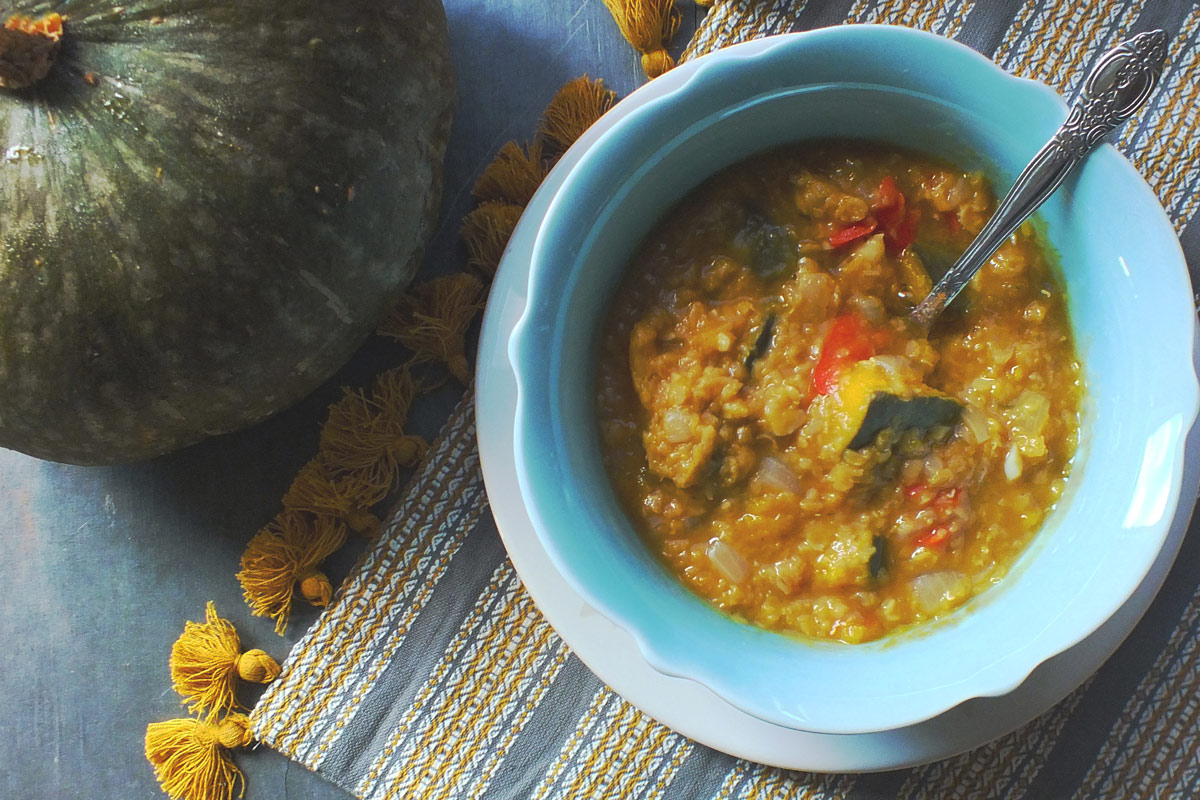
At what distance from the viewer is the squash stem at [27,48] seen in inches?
62.1

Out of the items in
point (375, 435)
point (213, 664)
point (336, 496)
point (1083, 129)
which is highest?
point (1083, 129)

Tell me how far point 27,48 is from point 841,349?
148 cm

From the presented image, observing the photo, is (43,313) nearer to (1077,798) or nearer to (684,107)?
(684,107)

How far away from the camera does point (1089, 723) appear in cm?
216

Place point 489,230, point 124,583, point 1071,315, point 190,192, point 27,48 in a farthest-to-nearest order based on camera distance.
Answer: point 124,583
point 489,230
point 1071,315
point 190,192
point 27,48

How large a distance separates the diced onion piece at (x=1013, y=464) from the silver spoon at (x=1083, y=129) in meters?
0.33

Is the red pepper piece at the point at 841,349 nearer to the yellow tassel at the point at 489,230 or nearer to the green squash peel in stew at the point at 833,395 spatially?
the green squash peel in stew at the point at 833,395

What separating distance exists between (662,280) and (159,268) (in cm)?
92

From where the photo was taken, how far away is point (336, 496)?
2.21m

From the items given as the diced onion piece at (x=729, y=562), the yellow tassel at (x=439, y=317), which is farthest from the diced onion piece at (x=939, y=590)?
the yellow tassel at (x=439, y=317)

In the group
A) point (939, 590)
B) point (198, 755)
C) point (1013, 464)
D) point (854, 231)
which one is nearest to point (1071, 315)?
point (1013, 464)

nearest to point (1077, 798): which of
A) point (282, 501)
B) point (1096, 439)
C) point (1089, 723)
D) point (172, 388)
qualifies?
point (1089, 723)

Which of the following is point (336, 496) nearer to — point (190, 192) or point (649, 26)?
point (190, 192)

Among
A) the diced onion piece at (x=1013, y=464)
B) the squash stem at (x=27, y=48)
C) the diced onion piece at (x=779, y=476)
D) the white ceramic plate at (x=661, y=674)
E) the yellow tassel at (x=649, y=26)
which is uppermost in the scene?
the yellow tassel at (x=649, y=26)
